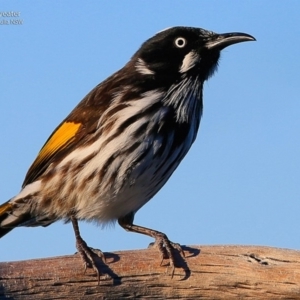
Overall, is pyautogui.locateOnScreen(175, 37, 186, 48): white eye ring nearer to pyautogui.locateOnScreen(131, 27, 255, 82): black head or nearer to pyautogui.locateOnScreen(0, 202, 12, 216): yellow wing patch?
pyautogui.locateOnScreen(131, 27, 255, 82): black head

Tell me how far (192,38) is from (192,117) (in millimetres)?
801

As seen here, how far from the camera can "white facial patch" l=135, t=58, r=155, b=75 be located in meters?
7.65

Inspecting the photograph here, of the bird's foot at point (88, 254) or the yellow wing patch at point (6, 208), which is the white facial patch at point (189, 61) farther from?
the yellow wing patch at point (6, 208)

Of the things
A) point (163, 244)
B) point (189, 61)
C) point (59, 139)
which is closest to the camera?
point (163, 244)

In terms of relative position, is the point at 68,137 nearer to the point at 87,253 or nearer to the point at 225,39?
the point at 87,253

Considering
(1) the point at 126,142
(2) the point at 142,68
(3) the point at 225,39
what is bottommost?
(1) the point at 126,142

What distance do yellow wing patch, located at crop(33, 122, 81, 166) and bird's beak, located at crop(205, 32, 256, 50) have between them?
4.80 feet

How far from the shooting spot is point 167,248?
6641 mm

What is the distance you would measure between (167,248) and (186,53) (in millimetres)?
2011

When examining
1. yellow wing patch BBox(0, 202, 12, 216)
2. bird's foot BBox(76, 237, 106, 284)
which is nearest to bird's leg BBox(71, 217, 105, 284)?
bird's foot BBox(76, 237, 106, 284)

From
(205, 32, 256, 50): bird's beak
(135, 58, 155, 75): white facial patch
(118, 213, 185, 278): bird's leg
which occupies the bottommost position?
(118, 213, 185, 278): bird's leg

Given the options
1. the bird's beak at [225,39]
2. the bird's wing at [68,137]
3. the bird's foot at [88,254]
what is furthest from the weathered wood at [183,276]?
the bird's beak at [225,39]

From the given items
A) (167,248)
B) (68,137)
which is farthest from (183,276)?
(68,137)

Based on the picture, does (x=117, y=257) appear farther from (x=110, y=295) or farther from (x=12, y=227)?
(x=12, y=227)
